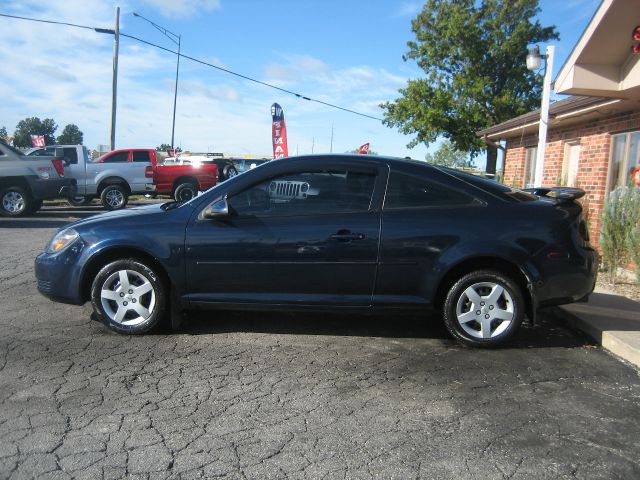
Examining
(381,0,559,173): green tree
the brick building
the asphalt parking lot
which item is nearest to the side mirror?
the asphalt parking lot

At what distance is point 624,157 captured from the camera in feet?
27.3

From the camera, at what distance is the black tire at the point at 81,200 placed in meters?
16.9

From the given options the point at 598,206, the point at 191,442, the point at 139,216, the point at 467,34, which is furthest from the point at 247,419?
the point at 467,34

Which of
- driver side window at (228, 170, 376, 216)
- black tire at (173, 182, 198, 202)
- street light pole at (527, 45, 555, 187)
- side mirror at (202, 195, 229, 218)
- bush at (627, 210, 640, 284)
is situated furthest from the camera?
black tire at (173, 182, 198, 202)

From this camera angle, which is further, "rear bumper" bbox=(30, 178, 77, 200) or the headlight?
"rear bumper" bbox=(30, 178, 77, 200)

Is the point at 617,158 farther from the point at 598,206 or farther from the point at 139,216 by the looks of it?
the point at 139,216

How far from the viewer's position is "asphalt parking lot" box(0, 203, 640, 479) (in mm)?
2721

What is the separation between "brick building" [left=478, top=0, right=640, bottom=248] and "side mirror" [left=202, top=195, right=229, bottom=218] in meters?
5.49

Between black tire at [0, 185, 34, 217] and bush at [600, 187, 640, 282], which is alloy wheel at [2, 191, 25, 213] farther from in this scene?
bush at [600, 187, 640, 282]

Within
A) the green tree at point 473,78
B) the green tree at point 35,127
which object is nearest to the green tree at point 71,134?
the green tree at point 35,127

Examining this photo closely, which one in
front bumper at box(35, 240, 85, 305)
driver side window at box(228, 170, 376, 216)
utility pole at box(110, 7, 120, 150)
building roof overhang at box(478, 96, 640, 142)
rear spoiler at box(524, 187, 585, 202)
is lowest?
front bumper at box(35, 240, 85, 305)

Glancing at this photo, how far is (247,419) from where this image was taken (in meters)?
3.16

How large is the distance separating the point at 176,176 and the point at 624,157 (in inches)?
557

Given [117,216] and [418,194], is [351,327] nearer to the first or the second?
[418,194]
